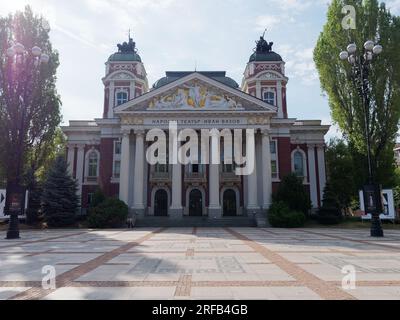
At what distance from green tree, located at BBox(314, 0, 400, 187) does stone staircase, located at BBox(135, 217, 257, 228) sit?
11.4 m

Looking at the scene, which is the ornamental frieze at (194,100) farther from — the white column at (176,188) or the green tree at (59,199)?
the green tree at (59,199)

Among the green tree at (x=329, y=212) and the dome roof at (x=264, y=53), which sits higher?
the dome roof at (x=264, y=53)

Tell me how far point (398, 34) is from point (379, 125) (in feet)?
22.2

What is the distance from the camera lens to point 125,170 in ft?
105

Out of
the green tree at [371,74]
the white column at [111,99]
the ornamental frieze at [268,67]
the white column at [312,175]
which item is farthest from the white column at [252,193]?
the white column at [111,99]

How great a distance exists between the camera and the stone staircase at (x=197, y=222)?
97.3ft

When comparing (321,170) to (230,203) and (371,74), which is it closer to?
(230,203)

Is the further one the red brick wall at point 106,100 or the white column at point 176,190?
the red brick wall at point 106,100

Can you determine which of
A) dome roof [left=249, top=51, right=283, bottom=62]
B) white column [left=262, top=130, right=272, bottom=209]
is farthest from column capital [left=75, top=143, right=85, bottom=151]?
dome roof [left=249, top=51, right=283, bottom=62]

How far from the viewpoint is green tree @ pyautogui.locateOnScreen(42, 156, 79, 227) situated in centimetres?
2856

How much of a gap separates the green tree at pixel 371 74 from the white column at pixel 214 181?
11.0m

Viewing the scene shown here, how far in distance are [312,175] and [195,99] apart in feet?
51.9

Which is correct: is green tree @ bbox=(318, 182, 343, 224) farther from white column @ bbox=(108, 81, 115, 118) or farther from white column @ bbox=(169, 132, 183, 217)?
white column @ bbox=(108, 81, 115, 118)

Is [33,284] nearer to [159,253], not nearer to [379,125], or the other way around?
[159,253]
